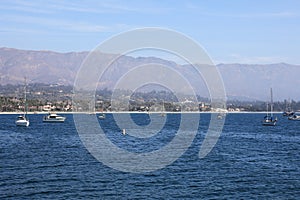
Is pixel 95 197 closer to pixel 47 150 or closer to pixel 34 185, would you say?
pixel 34 185

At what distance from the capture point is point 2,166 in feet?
171

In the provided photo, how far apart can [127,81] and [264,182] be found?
2124 cm

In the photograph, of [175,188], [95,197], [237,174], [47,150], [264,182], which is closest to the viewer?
[95,197]

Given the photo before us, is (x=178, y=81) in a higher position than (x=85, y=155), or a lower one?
higher

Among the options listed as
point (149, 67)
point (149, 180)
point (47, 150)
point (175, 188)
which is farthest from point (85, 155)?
point (175, 188)

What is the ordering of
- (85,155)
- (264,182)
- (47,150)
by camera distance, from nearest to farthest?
(264,182)
(85,155)
(47,150)

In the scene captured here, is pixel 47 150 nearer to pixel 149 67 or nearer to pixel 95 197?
pixel 149 67

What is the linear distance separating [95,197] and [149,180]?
854 centimetres

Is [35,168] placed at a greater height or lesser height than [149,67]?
lesser

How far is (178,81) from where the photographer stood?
209 ft

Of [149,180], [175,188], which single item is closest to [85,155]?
[149,180]

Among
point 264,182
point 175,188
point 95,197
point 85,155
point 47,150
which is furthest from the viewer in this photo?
point 47,150

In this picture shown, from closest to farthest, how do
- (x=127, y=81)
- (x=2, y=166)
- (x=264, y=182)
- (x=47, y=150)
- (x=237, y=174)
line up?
(x=264, y=182) < (x=237, y=174) < (x=2, y=166) < (x=127, y=81) < (x=47, y=150)

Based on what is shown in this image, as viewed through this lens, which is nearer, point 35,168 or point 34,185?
point 34,185
